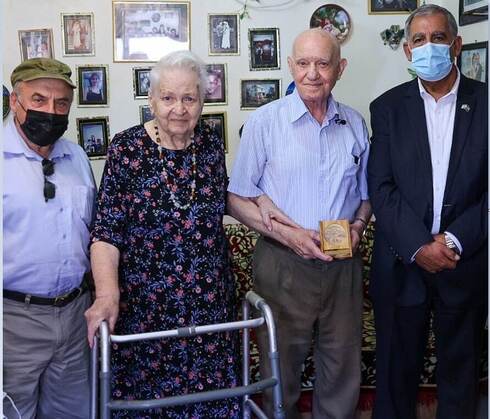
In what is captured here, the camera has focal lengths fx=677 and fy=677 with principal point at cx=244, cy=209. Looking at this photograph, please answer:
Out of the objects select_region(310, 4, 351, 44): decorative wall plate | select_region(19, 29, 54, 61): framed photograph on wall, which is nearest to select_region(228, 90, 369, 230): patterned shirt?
select_region(310, 4, 351, 44): decorative wall plate

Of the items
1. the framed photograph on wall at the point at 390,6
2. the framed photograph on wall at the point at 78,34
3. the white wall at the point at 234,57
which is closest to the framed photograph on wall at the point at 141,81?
the white wall at the point at 234,57

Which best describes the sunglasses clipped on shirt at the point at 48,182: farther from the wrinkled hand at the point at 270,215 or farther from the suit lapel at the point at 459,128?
the suit lapel at the point at 459,128

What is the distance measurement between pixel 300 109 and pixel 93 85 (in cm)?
166

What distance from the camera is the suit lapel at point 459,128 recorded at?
7.30ft

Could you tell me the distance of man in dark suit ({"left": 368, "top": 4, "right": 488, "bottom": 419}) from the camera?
222 cm

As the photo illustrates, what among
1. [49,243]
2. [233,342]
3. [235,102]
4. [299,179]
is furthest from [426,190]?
[235,102]

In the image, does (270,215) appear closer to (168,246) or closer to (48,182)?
(168,246)

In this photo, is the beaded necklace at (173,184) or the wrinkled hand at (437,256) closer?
the beaded necklace at (173,184)

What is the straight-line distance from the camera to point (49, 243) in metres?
2.02

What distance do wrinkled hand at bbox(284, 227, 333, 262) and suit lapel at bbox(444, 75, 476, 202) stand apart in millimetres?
457

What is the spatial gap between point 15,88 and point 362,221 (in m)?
1.22

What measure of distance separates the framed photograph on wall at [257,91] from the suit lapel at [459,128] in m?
1.52

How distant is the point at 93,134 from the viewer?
3592mm

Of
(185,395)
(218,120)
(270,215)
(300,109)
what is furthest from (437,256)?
(218,120)
